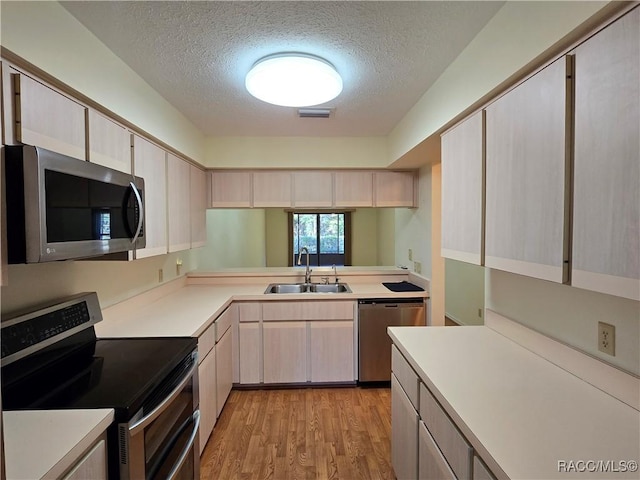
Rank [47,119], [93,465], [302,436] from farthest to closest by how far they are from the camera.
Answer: [302,436] < [47,119] < [93,465]

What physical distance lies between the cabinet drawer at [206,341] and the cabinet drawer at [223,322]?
0.09m

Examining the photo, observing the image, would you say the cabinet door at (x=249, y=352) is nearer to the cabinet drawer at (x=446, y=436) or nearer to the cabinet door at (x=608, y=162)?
the cabinet drawer at (x=446, y=436)

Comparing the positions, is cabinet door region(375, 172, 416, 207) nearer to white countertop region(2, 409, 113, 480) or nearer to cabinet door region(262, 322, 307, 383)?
cabinet door region(262, 322, 307, 383)

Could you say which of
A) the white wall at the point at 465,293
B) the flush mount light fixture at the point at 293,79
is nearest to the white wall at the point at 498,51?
the flush mount light fixture at the point at 293,79

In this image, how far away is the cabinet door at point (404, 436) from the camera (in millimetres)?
1532

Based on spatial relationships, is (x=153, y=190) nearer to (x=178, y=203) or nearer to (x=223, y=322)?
(x=178, y=203)

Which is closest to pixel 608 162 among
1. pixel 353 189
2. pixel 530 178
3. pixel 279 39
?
pixel 530 178

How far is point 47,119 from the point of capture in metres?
1.28

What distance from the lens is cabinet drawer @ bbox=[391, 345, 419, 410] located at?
1.52m

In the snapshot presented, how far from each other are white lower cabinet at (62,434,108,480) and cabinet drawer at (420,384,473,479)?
1.18 meters

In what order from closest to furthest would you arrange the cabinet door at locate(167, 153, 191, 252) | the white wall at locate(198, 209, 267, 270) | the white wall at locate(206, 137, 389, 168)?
the cabinet door at locate(167, 153, 191, 252) → the white wall at locate(206, 137, 389, 168) → the white wall at locate(198, 209, 267, 270)

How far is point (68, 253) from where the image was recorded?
115 centimetres

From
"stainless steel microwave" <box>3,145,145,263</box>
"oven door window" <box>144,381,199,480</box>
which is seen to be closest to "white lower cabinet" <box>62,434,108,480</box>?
"oven door window" <box>144,381,199,480</box>

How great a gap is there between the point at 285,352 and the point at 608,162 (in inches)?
105
